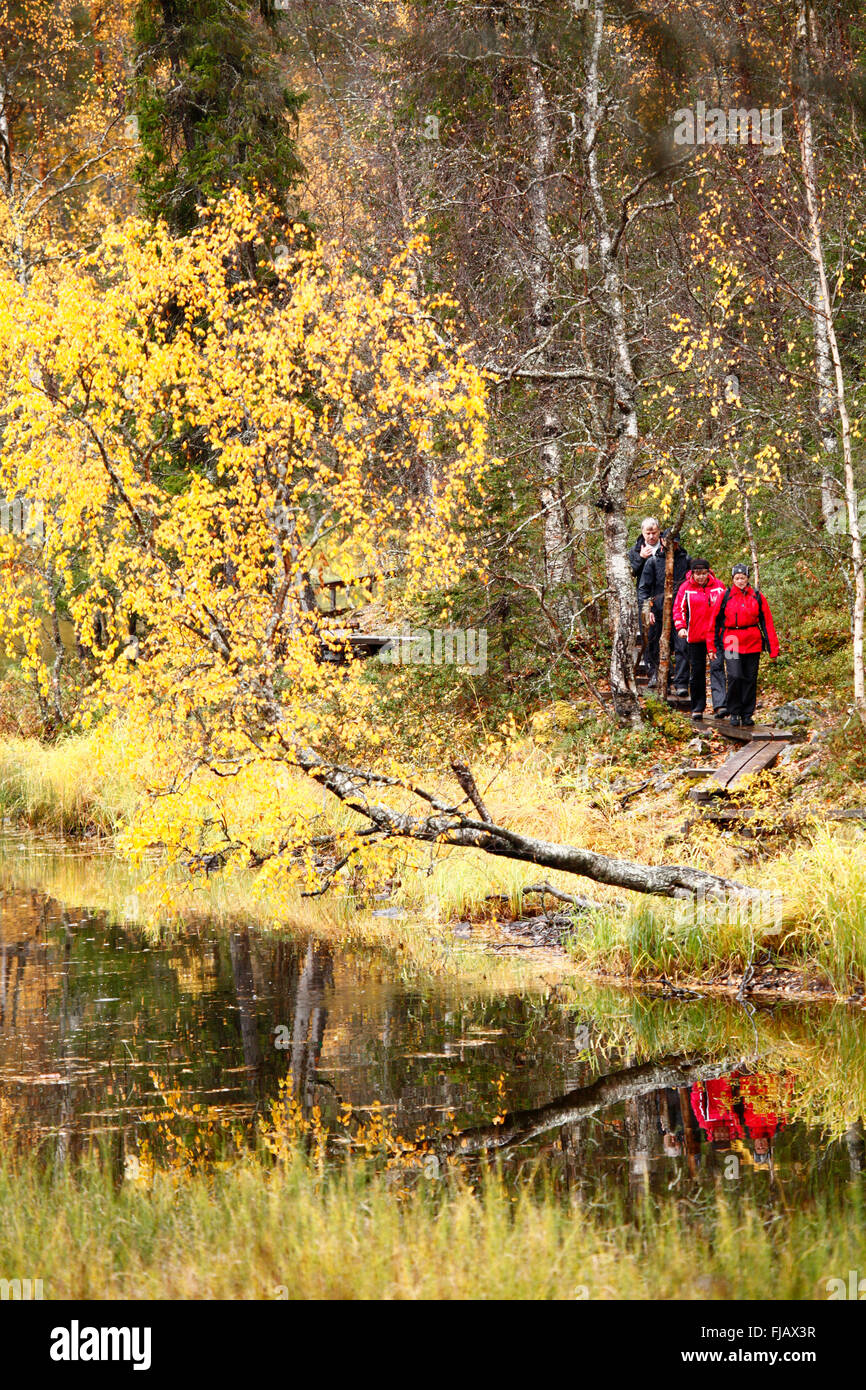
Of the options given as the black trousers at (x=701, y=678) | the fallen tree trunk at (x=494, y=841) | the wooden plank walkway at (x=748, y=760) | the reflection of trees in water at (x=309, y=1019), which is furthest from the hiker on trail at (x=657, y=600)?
the reflection of trees in water at (x=309, y=1019)

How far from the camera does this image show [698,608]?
15656 mm

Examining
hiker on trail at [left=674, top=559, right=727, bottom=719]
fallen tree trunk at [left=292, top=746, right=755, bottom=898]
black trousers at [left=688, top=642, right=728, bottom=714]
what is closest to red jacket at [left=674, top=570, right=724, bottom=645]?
hiker on trail at [left=674, top=559, right=727, bottom=719]

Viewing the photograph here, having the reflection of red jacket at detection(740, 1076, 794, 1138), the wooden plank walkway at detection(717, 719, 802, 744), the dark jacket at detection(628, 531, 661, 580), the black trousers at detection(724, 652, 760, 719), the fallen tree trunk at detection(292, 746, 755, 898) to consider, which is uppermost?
the dark jacket at detection(628, 531, 661, 580)

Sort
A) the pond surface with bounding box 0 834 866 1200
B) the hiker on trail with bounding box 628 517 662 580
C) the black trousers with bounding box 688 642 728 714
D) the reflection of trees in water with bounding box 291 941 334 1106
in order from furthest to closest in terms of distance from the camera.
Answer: the hiker on trail with bounding box 628 517 662 580
the black trousers with bounding box 688 642 728 714
the reflection of trees in water with bounding box 291 941 334 1106
the pond surface with bounding box 0 834 866 1200

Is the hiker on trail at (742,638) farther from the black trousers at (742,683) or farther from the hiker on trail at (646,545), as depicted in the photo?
the hiker on trail at (646,545)

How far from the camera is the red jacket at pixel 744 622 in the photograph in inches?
579

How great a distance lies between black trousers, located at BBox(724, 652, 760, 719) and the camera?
14.9 m

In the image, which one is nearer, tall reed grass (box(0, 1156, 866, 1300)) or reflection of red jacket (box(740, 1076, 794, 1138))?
tall reed grass (box(0, 1156, 866, 1300))

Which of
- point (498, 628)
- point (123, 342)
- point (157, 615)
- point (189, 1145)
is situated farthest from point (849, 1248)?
point (498, 628)

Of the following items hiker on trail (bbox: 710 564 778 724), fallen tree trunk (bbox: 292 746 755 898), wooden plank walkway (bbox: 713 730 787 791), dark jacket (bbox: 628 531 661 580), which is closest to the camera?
fallen tree trunk (bbox: 292 746 755 898)

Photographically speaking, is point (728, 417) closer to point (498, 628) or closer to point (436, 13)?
point (498, 628)

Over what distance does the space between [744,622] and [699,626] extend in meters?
0.92

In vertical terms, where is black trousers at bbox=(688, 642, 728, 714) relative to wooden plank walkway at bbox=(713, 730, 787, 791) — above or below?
above

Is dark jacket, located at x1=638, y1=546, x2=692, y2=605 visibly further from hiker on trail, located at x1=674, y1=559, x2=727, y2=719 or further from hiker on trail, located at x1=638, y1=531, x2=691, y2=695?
hiker on trail, located at x1=674, y1=559, x2=727, y2=719
